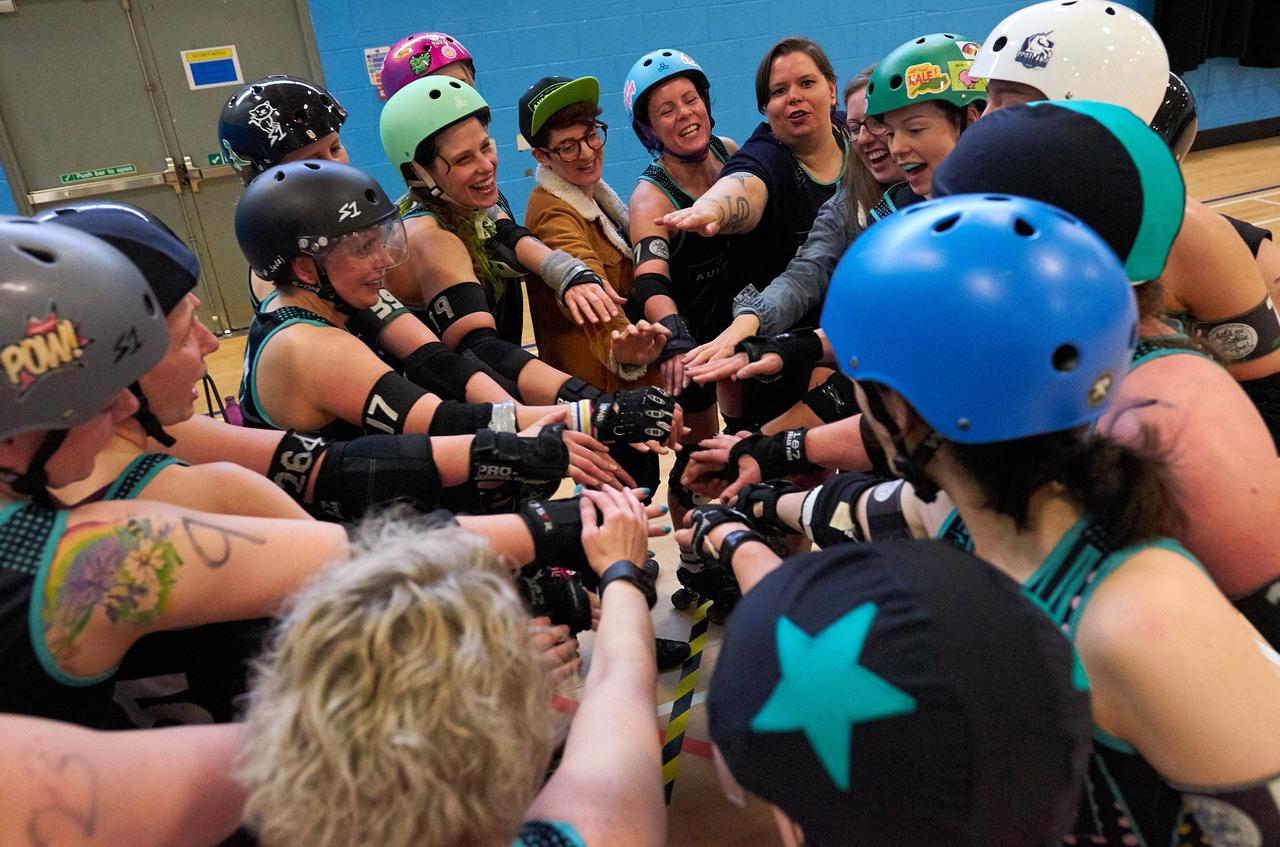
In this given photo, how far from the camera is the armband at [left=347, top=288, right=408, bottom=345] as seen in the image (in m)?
2.67

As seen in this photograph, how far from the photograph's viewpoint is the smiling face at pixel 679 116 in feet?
11.1

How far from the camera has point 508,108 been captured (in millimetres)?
7848

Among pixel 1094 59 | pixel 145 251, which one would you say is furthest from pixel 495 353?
pixel 1094 59

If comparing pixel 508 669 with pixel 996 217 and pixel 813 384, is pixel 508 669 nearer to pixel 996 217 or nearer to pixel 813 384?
pixel 996 217

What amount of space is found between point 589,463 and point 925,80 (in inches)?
63.1

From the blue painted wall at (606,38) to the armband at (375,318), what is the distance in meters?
5.55

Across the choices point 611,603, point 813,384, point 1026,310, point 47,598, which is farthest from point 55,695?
point 813,384

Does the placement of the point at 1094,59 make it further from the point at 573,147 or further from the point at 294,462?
the point at 294,462

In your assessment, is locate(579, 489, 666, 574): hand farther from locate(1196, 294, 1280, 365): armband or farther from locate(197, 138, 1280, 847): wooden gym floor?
locate(1196, 294, 1280, 365): armband

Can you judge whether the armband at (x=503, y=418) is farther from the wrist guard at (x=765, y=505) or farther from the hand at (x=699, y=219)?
Answer: the hand at (x=699, y=219)

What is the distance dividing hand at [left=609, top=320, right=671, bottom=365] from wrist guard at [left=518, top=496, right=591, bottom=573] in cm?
120

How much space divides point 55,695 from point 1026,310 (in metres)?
1.53

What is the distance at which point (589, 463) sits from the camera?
2326 millimetres

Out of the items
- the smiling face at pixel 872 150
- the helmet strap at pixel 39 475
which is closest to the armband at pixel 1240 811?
the helmet strap at pixel 39 475
